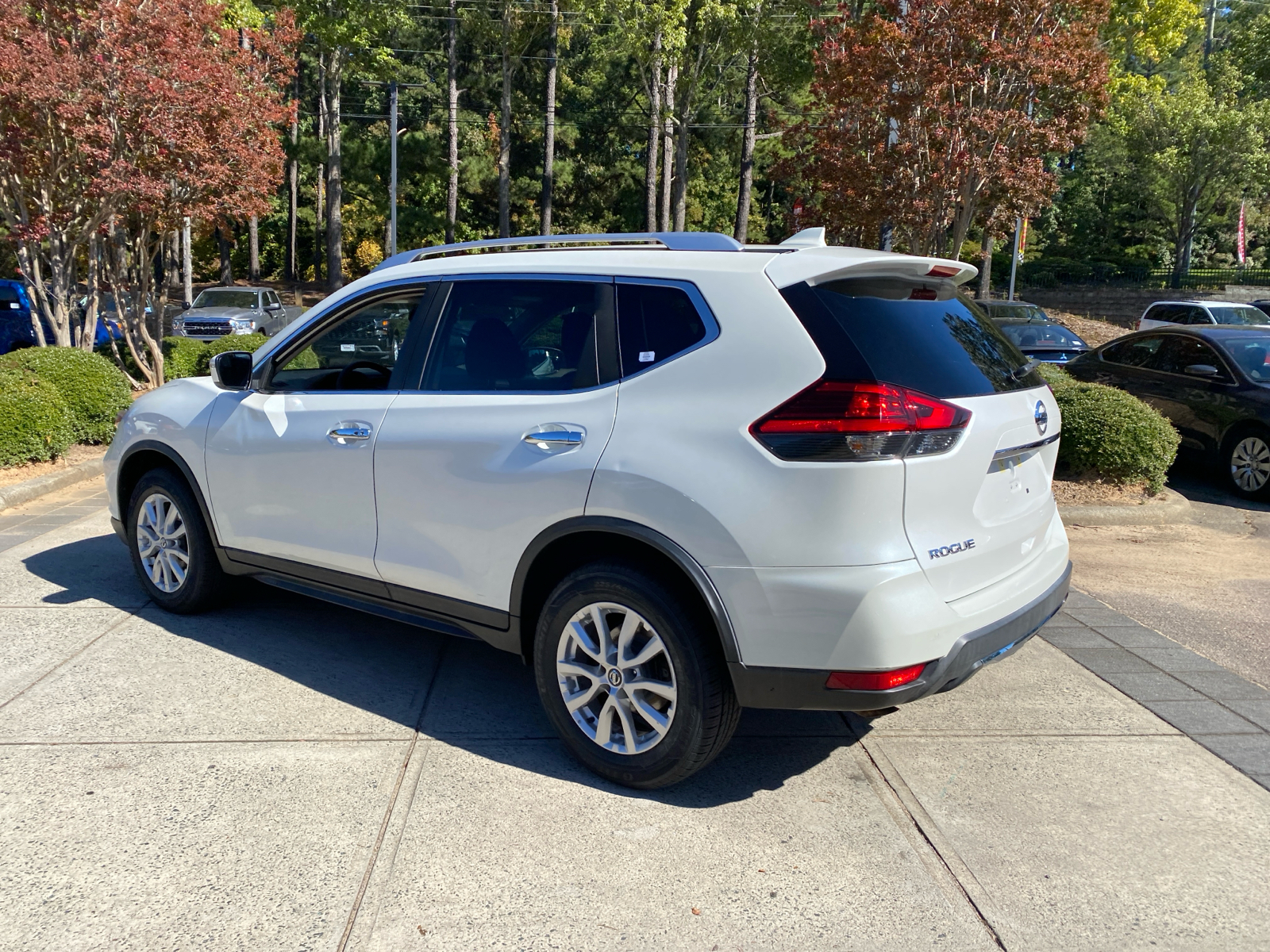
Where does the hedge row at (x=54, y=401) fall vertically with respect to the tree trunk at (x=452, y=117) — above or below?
below

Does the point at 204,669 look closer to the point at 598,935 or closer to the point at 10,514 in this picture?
the point at 598,935

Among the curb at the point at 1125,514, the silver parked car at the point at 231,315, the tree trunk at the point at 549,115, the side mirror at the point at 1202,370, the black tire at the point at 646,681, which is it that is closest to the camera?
the black tire at the point at 646,681

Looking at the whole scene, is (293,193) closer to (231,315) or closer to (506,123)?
(506,123)

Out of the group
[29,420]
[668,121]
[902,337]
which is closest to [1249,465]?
[902,337]

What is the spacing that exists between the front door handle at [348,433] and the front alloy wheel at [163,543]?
1328 millimetres

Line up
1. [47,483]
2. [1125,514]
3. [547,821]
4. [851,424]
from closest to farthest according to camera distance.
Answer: [851,424] → [547,821] → [1125,514] → [47,483]

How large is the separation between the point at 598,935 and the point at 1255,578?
563cm

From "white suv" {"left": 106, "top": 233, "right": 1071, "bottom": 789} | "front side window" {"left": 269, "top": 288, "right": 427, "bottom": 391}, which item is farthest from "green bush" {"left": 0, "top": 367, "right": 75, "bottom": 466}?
"white suv" {"left": 106, "top": 233, "right": 1071, "bottom": 789}

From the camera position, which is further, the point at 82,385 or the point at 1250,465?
the point at 82,385

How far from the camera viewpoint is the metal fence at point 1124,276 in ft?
135

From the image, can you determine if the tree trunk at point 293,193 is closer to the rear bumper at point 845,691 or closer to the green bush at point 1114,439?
the green bush at point 1114,439

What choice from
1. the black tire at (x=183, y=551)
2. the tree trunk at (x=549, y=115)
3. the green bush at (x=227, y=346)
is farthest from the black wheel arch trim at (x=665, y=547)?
the tree trunk at (x=549, y=115)

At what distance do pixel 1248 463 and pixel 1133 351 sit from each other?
2.02 m

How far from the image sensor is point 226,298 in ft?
77.4
